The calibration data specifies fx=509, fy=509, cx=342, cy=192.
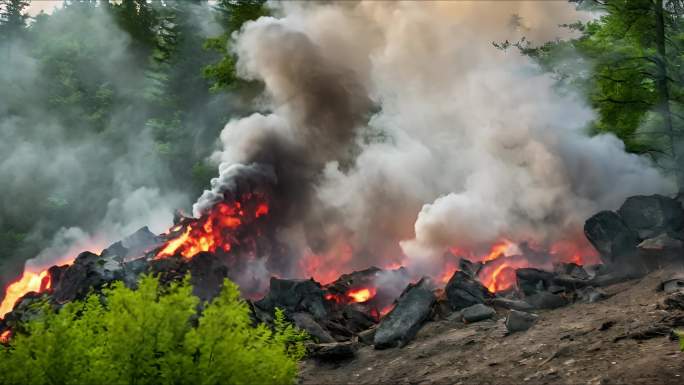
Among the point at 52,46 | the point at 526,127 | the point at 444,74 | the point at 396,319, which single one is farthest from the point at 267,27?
the point at 52,46

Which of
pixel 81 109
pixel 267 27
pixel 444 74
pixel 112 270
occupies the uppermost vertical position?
pixel 81 109

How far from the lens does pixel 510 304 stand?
12.2 m

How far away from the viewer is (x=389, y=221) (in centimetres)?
2478

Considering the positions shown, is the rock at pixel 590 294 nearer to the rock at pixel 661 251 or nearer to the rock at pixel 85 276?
the rock at pixel 661 251

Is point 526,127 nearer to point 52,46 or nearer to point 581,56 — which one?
point 581,56

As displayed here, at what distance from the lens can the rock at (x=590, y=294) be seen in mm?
11462

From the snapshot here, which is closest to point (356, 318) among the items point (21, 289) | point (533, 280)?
point (533, 280)

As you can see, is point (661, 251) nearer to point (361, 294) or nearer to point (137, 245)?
point (361, 294)

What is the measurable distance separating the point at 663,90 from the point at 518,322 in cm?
982

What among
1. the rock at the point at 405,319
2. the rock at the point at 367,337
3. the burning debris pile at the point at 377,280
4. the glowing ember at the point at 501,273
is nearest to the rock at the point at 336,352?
the burning debris pile at the point at 377,280

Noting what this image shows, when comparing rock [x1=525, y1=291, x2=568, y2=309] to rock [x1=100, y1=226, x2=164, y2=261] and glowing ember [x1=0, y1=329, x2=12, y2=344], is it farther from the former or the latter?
glowing ember [x1=0, y1=329, x2=12, y2=344]

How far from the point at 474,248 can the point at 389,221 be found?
7.87 metres

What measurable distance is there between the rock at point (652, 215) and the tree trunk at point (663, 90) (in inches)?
43.7

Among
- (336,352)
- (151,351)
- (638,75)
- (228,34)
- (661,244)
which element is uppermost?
(228,34)
